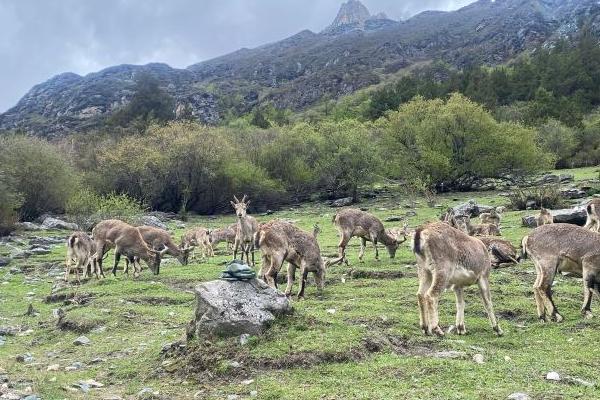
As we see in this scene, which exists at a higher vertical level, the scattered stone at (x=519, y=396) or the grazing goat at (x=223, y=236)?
the grazing goat at (x=223, y=236)

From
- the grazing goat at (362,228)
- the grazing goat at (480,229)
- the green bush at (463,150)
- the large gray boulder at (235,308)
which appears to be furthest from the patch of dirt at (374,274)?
the green bush at (463,150)

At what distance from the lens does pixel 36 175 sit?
151 ft

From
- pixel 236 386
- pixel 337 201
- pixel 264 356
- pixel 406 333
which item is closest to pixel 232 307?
pixel 264 356

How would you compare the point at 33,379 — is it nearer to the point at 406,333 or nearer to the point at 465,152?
the point at 406,333

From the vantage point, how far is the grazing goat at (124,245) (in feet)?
70.9

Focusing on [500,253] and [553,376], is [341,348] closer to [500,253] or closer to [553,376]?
[553,376]

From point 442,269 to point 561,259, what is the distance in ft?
10.7

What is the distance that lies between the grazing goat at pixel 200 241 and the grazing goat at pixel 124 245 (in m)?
4.91

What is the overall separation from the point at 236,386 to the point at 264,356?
918 mm

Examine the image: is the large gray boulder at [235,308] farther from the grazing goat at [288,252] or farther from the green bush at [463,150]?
the green bush at [463,150]

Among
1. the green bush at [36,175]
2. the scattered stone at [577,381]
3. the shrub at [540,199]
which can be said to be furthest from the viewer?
the green bush at [36,175]

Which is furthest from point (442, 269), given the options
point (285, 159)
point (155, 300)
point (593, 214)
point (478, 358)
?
point (285, 159)

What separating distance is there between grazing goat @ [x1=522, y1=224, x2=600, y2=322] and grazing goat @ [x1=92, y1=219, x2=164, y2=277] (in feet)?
46.5

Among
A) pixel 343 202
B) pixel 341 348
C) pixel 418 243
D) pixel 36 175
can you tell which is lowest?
pixel 341 348
